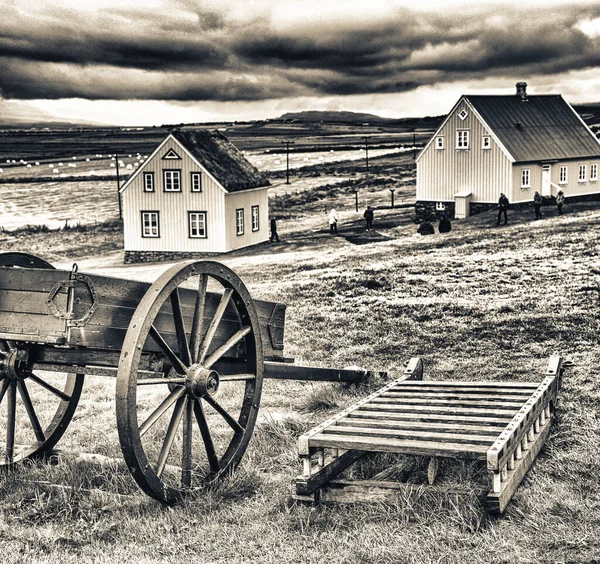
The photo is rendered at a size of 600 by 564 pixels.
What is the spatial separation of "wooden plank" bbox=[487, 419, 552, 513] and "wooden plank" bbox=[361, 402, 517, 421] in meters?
0.32

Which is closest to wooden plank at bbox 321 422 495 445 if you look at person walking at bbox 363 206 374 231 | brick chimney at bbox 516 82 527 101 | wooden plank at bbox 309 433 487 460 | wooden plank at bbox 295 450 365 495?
wooden plank at bbox 309 433 487 460

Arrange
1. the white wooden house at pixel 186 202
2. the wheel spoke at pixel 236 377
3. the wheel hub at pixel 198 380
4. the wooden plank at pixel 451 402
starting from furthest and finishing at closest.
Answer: the white wooden house at pixel 186 202
the wooden plank at pixel 451 402
the wheel spoke at pixel 236 377
the wheel hub at pixel 198 380

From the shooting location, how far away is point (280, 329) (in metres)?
7.36

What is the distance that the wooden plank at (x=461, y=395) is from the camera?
7324mm

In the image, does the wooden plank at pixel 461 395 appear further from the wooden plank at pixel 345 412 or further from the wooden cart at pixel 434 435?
the wooden plank at pixel 345 412

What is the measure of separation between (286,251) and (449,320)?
2683cm

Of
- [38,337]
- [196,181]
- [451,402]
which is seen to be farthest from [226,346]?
[196,181]

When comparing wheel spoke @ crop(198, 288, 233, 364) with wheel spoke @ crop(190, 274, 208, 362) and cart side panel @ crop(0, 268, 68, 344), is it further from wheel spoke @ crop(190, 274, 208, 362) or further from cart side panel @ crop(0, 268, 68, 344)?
cart side panel @ crop(0, 268, 68, 344)

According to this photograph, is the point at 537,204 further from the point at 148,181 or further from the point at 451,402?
the point at 451,402

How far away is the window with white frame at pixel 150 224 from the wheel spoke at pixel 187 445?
41432 millimetres

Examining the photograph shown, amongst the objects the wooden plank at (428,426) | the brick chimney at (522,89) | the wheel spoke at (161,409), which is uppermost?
the brick chimney at (522,89)

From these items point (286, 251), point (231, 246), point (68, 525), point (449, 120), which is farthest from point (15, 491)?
point (449, 120)

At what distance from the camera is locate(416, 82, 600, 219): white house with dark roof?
1905 inches

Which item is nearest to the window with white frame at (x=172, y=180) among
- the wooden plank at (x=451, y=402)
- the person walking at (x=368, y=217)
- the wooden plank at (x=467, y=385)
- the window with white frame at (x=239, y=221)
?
the window with white frame at (x=239, y=221)
